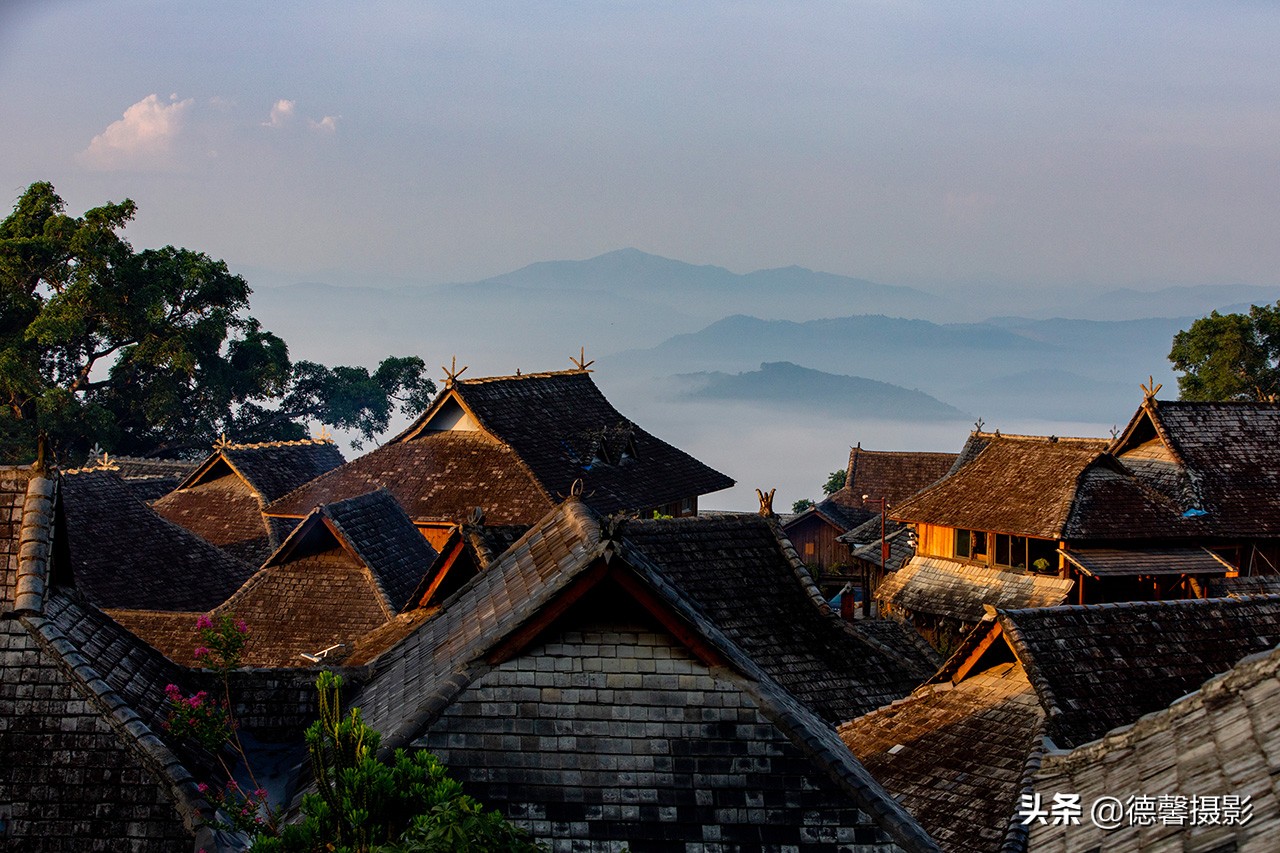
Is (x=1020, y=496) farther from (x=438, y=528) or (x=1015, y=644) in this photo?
(x=1015, y=644)

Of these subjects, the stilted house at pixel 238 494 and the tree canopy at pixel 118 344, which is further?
the tree canopy at pixel 118 344

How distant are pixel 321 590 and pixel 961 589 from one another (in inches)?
765

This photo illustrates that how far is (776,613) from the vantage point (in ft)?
64.7

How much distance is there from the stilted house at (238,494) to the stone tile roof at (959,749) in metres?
22.1

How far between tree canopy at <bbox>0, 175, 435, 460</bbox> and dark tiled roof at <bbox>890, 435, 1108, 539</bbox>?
35.2 meters

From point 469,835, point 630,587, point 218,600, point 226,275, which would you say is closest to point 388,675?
point 630,587

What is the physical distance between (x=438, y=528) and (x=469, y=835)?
29.3 metres

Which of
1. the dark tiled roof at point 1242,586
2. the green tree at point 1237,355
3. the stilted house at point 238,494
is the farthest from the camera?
the green tree at point 1237,355

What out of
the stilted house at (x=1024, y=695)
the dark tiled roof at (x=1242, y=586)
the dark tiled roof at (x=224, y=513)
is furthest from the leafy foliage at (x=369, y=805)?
the dark tiled roof at (x=1242, y=586)

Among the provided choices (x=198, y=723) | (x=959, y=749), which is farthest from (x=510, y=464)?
(x=198, y=723)

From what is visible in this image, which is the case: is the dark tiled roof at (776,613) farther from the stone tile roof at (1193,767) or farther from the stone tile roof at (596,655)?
the stone tile roof at (1193,767)

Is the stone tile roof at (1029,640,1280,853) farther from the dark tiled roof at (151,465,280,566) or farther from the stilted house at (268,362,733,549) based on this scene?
the dark tiled roof at (151,465,280,566)

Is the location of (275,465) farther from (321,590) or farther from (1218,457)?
(1218,457)

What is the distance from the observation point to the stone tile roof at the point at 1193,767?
728cm
